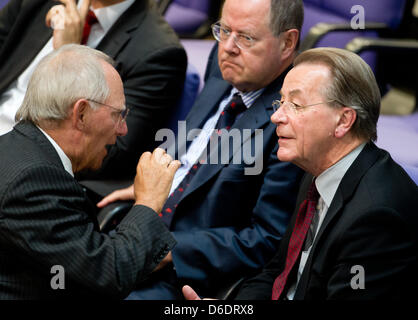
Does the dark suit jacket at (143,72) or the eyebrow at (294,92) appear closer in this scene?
the eyebrow at (294,92)

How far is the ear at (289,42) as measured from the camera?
1856 millimetres

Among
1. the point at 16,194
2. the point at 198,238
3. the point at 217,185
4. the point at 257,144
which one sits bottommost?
the point at 198,238

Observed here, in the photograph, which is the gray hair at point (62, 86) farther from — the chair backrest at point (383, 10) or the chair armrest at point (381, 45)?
the chair backrest at point (383, 10)

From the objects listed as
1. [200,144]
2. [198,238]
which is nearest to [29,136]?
[198,238]

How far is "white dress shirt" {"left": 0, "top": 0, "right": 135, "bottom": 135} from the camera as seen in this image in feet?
7.59

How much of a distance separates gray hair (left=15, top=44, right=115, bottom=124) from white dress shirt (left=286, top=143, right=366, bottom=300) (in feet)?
2.02

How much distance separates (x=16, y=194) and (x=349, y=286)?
0.78 meters

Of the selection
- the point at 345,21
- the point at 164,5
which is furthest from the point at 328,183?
the point at 164,5

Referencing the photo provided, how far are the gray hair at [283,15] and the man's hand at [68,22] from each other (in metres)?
0.88

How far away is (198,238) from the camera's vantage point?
5.84ft

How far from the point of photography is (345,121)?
55.9 inches

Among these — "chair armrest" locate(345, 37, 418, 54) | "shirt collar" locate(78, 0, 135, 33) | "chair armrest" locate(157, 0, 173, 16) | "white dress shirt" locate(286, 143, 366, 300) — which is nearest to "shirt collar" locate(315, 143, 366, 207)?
"white dress shirt" locate(286, 143, 366, 300)

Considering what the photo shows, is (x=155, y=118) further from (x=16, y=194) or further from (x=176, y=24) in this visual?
(x=176, y=24)

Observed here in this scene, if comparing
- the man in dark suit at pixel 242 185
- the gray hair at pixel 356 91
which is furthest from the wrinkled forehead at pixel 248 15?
the gray hair at pixel 356 91
